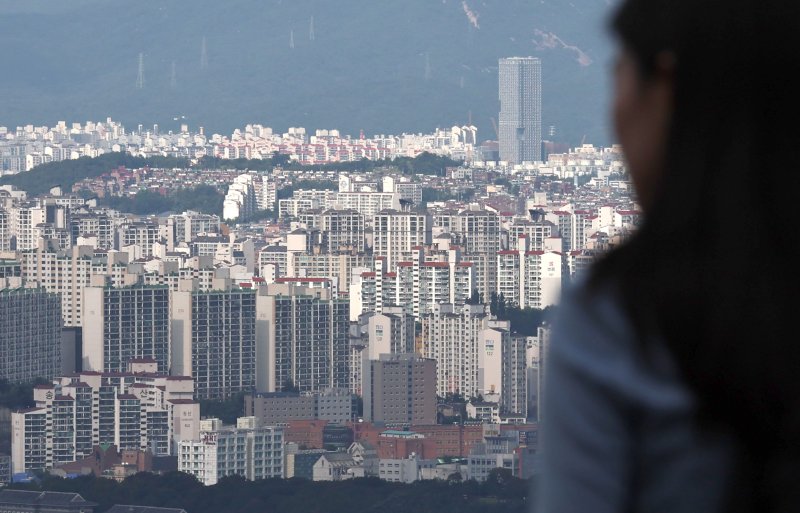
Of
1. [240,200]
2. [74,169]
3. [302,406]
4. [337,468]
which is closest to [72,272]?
[302,406]

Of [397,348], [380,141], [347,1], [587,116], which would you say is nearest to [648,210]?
[397,348]

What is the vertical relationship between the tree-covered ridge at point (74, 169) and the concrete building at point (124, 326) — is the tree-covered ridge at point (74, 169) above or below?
above

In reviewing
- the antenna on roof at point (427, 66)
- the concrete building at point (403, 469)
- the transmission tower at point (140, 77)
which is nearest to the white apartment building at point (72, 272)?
the concrete building at point (403, 469)

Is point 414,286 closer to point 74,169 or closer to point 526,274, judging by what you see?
point 526,274

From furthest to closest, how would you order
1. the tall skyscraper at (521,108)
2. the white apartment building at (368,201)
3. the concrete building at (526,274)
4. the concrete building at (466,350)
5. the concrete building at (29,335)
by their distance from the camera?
the tall skyscraper at (521,108)
the white apartment building at (368,201)
the concrete building at (526,274)
the concrete building at (29,335)
the concrete building at (466,350)

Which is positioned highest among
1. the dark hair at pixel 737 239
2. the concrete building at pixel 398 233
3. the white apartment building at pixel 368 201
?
the white apartment building at pixel 368 201

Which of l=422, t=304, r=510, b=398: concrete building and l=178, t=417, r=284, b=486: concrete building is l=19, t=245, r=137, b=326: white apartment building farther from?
l=178, t=417, r=284, b=486: concrete building

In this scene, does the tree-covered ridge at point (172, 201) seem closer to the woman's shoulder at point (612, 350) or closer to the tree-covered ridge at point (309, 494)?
the tree-covered ridge at point (309, 494)
